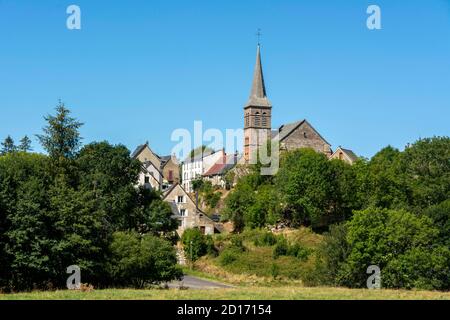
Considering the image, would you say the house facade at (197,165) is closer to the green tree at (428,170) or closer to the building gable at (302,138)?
the building gable at (302,138)

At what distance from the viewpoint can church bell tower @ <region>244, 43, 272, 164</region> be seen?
11012cm

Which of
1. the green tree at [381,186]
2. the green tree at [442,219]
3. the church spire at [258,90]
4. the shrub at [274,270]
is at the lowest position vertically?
the shrub at [274,270]

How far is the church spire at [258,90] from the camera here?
111375mm

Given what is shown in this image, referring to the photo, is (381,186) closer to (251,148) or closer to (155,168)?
(155,168)

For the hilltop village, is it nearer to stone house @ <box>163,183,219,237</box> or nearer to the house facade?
the house facade

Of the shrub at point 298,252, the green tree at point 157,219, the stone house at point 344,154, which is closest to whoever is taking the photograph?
the green tree at point 157,219

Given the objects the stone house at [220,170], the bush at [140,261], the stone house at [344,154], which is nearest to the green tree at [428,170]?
the stone house at [344,154]

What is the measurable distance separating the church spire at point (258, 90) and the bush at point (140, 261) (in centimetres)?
7492

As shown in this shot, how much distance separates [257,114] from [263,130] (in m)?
2.95

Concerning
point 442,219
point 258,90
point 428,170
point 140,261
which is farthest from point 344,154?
point 140,261

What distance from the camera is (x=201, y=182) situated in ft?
342
